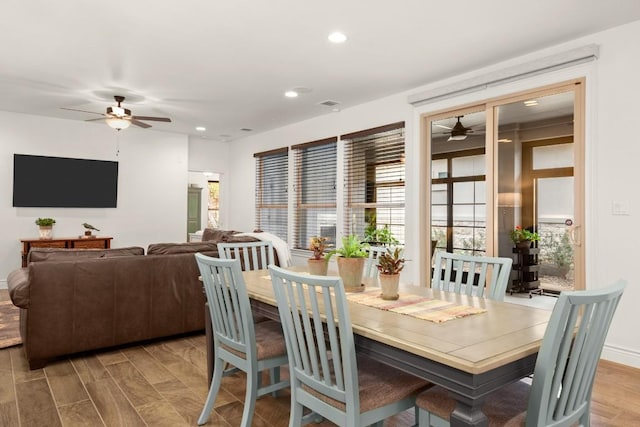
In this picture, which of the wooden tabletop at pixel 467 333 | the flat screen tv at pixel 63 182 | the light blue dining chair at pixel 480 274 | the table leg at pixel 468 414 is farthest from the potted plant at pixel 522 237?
the flat screen tv at pixel 63 182

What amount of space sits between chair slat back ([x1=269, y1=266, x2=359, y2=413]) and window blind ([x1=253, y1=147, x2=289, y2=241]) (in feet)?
16.8

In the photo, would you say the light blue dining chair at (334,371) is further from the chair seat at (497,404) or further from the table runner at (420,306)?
the table runner at (420,306)

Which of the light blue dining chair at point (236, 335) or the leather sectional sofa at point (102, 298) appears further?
the leather sectional sofa at point (102, 298)

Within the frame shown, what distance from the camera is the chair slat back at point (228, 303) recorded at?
2.03 m

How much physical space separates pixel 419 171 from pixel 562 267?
1.72 metres

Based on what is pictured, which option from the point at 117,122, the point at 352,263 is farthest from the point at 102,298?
the point at 117,122

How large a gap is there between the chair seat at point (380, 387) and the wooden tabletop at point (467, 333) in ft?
0.87

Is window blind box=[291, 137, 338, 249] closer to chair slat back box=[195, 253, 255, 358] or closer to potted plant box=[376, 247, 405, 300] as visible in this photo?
chair slat back box=[195, 253, 255, 358]

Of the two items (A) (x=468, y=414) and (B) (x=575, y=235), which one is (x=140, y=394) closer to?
(A) (x=468, y=414)

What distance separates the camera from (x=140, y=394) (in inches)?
106

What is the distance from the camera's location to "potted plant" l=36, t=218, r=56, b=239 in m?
6.09

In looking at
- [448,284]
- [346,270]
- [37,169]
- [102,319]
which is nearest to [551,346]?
[346,270]

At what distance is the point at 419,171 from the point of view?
4.67 m

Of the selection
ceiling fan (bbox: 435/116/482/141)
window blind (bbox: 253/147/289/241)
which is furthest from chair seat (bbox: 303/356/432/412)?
window blind (bbox: 253/147/289/241)
